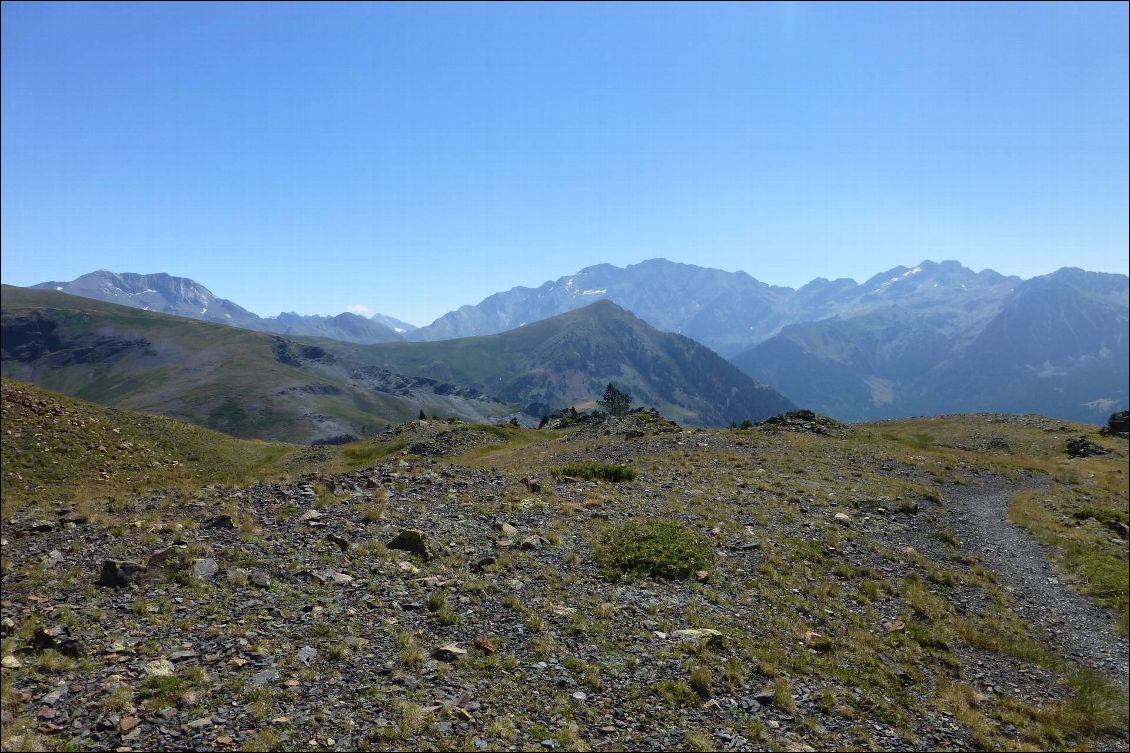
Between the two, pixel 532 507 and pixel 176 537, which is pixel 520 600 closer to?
pixel 532 507

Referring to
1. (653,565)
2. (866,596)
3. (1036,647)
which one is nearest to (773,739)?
(653,565)

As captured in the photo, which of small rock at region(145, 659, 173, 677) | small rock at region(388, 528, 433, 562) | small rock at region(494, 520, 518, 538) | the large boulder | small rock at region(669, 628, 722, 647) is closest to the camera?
small rock at region(145, 659, 173, 677)

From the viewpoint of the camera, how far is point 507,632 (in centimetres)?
1459

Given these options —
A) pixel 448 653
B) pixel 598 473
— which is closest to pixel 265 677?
pixel 448 653

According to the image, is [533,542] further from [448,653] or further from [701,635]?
[448,653]

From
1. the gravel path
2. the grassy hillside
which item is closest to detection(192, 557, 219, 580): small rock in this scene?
the grassy hillside

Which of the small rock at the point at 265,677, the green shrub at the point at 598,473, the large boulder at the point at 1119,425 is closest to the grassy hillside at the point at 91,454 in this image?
the small rock at the point at 265,677

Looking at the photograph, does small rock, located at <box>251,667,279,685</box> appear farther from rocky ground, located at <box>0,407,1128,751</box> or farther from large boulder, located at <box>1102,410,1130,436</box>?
large boulder, located at <box>1102,410,1130,436</box>

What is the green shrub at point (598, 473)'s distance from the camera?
33938 millimetres

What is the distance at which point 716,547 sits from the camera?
22438mm

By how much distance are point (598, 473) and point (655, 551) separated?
1376 cm

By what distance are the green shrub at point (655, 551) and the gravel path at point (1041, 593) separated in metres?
11.5

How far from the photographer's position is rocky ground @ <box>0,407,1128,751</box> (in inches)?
435

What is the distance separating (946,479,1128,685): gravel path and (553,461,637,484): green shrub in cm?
1756
